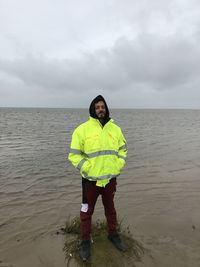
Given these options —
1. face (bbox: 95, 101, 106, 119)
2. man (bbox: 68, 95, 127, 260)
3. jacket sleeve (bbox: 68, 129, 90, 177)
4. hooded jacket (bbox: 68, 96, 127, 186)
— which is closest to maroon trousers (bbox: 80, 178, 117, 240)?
man (bbox: 68, 95, 127, 260)

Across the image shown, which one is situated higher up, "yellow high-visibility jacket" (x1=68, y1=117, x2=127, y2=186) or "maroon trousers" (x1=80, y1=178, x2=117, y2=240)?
"yellow high-visibility jacket" (x1=68, y1=117, x2=127, y2=186)

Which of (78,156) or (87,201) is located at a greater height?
(78,156)

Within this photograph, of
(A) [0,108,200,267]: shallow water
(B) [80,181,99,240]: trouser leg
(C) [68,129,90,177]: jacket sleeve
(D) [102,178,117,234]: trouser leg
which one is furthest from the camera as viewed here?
(A) [0,108,200,267]: shallow water

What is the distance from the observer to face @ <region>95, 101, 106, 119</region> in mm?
4375

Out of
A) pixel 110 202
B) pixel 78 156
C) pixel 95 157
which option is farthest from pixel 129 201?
pixel 78 156

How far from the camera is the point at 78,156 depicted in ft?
13.7

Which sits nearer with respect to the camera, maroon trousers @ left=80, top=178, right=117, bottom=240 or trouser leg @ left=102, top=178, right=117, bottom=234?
maroon trousers @ left=80, top=178, right=117, bottom=240

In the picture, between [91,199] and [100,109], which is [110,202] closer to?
[91,199]

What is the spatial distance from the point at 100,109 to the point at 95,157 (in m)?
0.84

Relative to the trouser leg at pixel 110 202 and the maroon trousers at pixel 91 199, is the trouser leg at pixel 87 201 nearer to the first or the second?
the maroon trousers at pixel 91 199

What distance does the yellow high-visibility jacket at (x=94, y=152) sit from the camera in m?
4.18

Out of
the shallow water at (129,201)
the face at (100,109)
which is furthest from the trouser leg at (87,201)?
the shallow water at (129,201)

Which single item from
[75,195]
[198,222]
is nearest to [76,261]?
[198,222]

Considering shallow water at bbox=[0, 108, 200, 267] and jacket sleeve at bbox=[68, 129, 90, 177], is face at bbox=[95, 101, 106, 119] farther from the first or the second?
shallow water at bbox=[0, 108, 200, 267]
